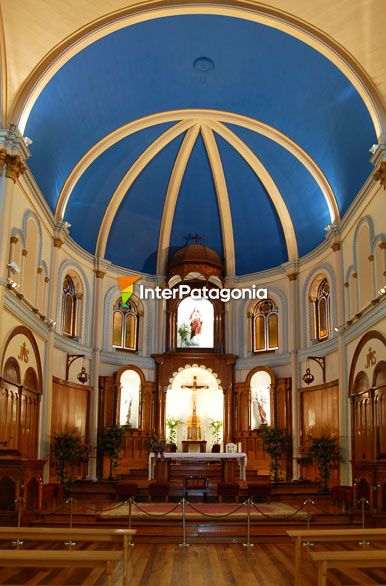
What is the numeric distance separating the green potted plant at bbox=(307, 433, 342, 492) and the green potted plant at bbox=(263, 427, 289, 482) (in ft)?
7.60

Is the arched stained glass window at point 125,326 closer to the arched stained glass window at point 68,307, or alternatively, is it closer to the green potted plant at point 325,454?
the arched stained glass window at point 68,307

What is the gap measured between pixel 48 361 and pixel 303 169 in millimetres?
10696

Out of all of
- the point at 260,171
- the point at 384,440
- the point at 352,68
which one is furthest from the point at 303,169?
the point at 384,440

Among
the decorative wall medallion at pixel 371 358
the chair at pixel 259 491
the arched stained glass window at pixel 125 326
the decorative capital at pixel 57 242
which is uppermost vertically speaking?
the decorative capital at pixel 57 242

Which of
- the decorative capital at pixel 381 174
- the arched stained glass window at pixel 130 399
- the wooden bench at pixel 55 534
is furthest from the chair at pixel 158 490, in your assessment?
the decorative capital at pixel 381 174

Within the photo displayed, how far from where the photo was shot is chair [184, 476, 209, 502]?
17.6 meters

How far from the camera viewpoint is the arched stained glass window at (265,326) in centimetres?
2480

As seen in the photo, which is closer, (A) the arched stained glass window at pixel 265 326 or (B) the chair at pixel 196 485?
(B) the chair at pixel 196 485

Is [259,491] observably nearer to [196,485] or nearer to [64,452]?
[196,485]

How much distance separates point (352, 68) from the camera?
1599cm

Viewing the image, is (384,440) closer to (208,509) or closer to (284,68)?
(208,509)

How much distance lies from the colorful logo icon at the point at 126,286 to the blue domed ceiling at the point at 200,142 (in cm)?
65

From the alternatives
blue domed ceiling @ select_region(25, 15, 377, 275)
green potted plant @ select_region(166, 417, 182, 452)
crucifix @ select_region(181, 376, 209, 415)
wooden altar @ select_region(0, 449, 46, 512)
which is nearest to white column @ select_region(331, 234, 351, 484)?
blue domed ceiling @ select_region(25, 15, 377, 275)

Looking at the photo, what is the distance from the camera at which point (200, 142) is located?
23578 mm
